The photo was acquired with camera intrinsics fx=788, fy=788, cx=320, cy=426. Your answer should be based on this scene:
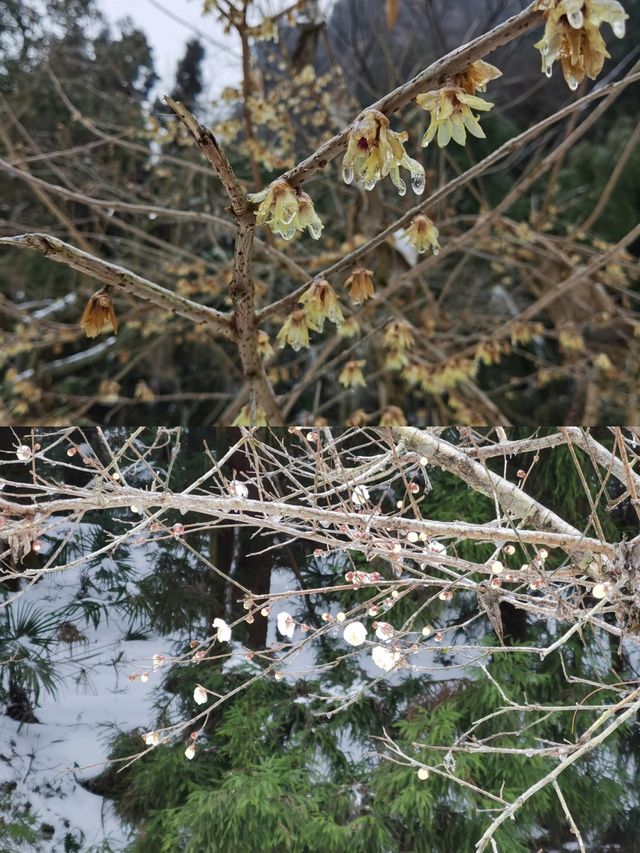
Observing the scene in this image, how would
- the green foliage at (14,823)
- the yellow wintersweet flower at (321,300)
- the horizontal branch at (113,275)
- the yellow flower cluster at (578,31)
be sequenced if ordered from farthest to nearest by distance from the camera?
the green foliage at (14,823) → the yellow wintersweet flower at (321,300) → the horizontal branch at (113,275) → the yellow flower cluster at (578,31)

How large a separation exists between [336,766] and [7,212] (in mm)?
2335

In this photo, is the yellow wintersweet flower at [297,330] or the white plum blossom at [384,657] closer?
the yellow wintersweet flower at [297,330]

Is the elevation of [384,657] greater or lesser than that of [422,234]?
lesser

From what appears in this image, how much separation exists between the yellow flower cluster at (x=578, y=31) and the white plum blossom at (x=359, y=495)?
0.72m

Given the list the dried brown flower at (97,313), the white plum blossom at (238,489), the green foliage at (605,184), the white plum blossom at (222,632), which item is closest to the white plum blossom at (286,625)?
the white plum blossom at (222,632)

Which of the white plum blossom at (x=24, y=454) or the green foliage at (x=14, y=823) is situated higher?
the white plum blossom at (x=24, y=454)

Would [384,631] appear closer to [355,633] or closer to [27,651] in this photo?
[355,633]

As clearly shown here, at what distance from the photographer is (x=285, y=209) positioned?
2.29ft

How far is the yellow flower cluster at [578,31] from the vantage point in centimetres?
53

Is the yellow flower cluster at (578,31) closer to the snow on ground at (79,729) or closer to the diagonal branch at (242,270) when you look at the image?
the diagonal branch at (242,270)

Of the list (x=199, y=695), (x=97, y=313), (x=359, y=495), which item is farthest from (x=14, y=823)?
(x=97, y=313)

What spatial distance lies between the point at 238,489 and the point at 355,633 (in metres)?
0.28

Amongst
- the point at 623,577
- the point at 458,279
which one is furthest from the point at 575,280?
the point at 458,279

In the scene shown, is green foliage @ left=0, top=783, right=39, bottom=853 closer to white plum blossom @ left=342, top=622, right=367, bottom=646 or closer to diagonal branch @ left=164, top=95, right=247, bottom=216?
white plum blossom @ left=342, top=622, right=367, bottom=646
